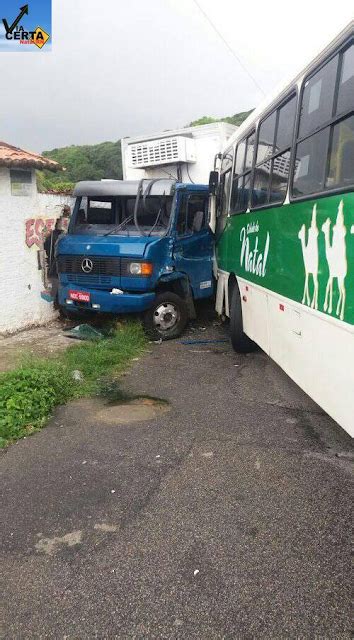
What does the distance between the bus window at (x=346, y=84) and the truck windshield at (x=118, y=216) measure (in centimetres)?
440

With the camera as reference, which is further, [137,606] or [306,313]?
[306,313]

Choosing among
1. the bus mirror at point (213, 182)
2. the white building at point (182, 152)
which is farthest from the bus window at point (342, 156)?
the white building at point (182, 152)

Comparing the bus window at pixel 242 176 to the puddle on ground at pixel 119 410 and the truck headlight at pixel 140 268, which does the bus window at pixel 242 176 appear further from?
the puddle on ground at pixel 119 410

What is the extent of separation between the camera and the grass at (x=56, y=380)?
4363mm

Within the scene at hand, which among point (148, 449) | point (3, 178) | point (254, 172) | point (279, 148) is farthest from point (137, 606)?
point (3, 178)

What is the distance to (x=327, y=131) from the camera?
3.24m

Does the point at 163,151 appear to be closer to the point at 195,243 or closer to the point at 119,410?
the point at 195,243

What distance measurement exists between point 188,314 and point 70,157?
27.6 m

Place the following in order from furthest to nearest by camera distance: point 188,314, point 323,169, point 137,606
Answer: point 188,314 < point 323,169 < point 137,606

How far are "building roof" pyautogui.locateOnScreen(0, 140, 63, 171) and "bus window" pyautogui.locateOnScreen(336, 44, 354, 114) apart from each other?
209 inches

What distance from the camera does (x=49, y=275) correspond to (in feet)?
27.1

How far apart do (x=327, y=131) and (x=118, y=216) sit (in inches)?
189

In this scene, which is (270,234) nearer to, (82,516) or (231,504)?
(231,504)

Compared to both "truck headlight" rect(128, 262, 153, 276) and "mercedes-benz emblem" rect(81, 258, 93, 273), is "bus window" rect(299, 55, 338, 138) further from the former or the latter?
"mercedes-benz emblem" rect(81, 258, 93, 273)
